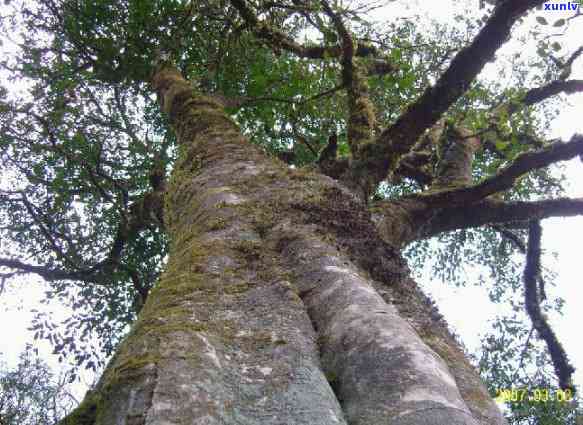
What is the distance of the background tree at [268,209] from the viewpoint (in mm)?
1776

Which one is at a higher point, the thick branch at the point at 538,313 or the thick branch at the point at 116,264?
the thick branch at the point at 116,264

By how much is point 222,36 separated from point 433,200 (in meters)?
4.04

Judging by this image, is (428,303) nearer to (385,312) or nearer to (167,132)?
(385,312)

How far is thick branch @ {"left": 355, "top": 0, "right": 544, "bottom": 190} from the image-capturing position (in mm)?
3969

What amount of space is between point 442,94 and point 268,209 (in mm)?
2080

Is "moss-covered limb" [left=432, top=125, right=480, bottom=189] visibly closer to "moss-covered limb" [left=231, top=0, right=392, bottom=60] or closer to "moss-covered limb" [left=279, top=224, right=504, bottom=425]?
"moss-covered limb" [left=231, top=0, right=392, bottom=60]

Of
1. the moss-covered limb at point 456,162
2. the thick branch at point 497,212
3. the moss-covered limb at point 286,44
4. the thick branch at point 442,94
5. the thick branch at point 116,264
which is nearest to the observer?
the thick branch at point 442,94

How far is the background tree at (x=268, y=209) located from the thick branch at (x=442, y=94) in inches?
0.7

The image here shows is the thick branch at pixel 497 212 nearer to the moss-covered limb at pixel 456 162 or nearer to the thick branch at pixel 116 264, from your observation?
the moss-covered limb at pixel 456 162

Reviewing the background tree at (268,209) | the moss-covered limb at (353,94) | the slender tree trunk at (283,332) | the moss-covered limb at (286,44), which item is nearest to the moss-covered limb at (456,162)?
the background tree at (268,209)

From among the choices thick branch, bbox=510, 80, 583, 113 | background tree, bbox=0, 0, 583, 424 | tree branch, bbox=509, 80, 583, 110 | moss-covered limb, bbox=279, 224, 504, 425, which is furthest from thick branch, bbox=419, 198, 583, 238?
thick branch, bbox=510, 80, 583, 113

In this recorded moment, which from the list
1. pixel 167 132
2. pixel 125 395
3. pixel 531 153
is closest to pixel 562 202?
pixel 531 153

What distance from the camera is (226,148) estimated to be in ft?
15.7

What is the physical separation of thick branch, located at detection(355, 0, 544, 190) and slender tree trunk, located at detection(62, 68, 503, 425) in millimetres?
1148
